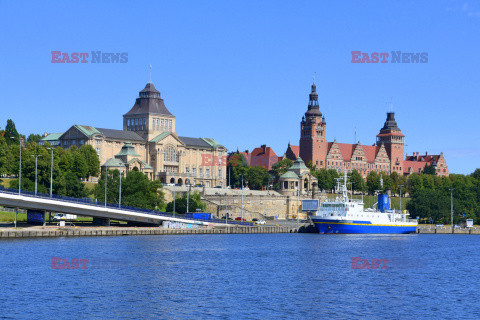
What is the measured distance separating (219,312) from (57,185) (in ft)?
279

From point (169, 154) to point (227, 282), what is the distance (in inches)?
5287

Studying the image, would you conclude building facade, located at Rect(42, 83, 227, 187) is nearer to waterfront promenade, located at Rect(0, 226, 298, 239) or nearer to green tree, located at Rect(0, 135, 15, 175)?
green tree, located at Rect(0, 135, 15, 175)

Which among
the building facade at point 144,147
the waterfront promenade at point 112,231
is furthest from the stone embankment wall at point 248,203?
the waterfront promenade at point 112,231

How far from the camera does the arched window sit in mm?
194875

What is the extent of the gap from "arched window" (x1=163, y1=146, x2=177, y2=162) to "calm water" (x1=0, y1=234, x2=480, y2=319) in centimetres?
9787

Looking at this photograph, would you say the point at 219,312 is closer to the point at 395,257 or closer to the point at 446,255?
the point at 395,257

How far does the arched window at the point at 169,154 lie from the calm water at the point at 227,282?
97.9 m

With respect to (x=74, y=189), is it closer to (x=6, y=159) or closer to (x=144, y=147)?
(x=6, y=159)

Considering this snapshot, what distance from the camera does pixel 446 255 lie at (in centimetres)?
9350

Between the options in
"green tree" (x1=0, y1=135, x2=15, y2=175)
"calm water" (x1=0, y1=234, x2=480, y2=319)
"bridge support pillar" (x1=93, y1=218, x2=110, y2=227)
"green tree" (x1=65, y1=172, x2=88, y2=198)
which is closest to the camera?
"calm water" (x1=0, y1=234, x2=480, y2=319)

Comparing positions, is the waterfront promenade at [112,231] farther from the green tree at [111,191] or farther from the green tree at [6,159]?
the green tree at [6,159]

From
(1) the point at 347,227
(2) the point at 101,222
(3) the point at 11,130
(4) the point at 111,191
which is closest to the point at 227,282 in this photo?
(2) the point at 101,222

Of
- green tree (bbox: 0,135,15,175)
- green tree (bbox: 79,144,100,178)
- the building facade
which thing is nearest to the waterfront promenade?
green tree (bbox: 0,135,15,175)

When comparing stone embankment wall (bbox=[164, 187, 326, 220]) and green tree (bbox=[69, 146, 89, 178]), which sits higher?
green tree (bbox=[69, 146, 89, 178])
